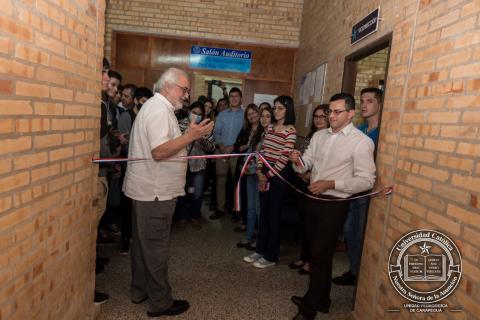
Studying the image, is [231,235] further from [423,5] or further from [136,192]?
[423,5]

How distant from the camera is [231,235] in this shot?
4.66 metres

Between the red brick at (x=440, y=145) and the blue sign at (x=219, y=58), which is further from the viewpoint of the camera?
the blue sign at (x=219, y=58)

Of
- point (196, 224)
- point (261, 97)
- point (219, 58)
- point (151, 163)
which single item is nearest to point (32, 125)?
point (151, 163)

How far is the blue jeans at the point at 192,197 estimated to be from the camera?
4.78 meters

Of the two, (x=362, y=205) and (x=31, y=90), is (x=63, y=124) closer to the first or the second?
(x=31, y=90)

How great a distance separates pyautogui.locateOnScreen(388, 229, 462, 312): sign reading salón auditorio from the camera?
5.76 ft

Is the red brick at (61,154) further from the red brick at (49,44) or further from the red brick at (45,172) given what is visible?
the red brick at (49,44)

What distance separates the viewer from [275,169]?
11.6ft

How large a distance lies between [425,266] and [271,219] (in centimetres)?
182

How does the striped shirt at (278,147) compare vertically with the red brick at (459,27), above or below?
below

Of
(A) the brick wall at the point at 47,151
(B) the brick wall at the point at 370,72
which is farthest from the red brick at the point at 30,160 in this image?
(B) the brick wall at the point at 370,72

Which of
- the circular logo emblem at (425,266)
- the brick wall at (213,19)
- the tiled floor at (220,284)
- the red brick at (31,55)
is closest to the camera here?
the red brick at (31,55)

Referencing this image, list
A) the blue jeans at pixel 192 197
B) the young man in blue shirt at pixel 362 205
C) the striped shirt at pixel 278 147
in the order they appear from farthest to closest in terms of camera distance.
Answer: the blue jeans at pixel 192 197 < the striped shirt at pixel 278 147 < the young man in blue shirt at pixel 362 205

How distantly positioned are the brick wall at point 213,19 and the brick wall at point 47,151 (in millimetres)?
5280
